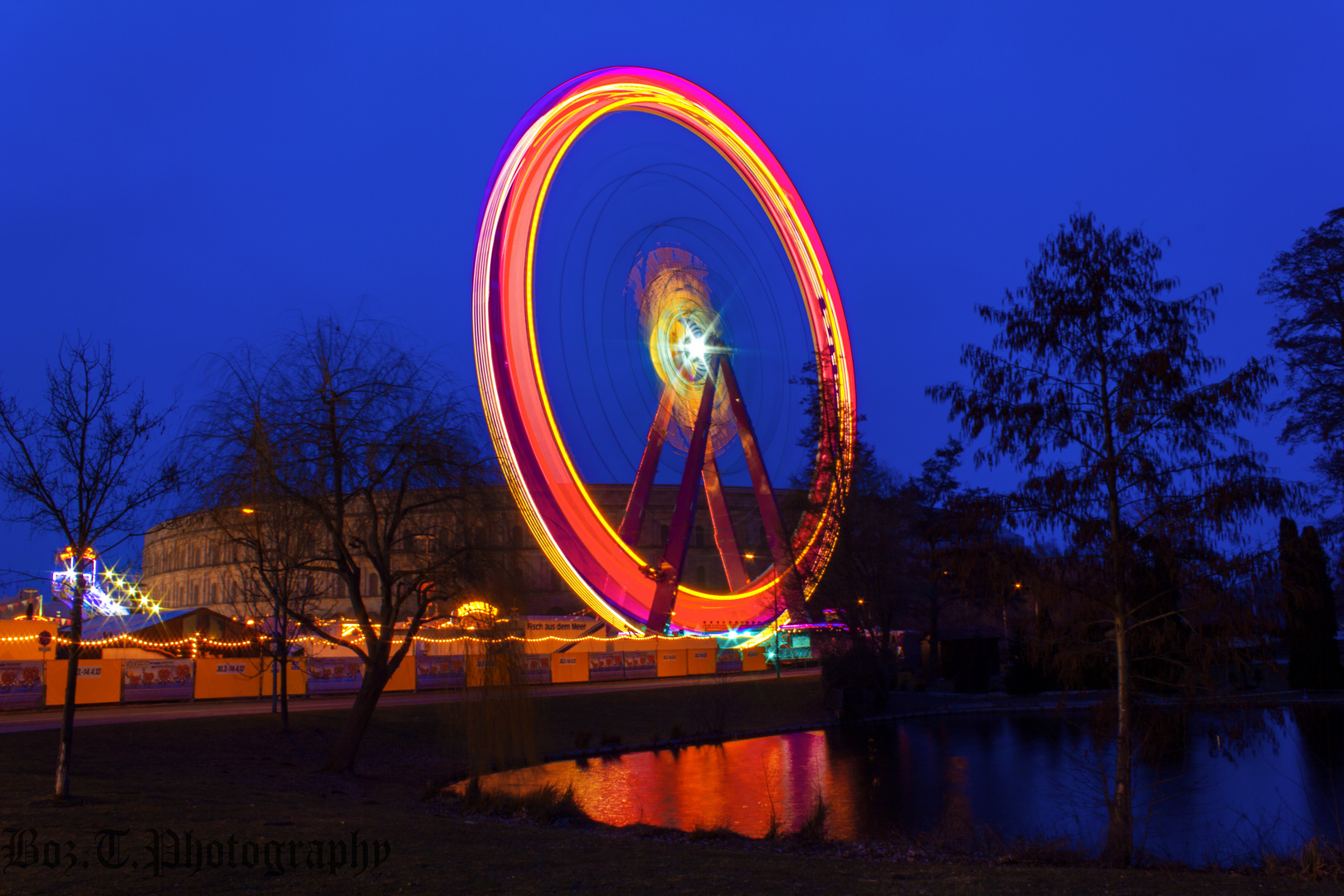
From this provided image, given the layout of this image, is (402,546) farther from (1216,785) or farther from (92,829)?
(1216,785)

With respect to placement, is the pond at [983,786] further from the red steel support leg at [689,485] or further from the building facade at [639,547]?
the building facade at [639,547]

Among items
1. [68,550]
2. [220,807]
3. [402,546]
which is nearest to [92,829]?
[220,807]

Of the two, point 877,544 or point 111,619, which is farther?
point 111,619

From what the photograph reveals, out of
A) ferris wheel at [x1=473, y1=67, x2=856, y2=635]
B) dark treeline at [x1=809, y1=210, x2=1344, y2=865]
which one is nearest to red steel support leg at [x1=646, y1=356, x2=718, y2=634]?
ferris wheel at [x1=473, y1=67, x2=856, y2=635]

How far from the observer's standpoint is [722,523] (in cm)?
3222

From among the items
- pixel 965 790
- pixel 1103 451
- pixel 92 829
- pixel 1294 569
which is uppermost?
pixel 1103 451

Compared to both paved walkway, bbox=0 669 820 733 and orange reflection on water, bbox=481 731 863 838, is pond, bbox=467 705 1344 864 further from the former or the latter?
paved walkway, bbox=0 669 820 733

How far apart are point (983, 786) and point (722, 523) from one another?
53.2ft

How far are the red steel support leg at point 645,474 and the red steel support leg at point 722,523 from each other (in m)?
4.41

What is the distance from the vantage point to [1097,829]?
13.0 metres

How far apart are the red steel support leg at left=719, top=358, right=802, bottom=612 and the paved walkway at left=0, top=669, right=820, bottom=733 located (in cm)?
487

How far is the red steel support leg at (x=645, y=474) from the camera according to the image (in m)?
25.9

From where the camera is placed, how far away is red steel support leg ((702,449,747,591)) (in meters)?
31.7

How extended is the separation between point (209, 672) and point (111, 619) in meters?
13.3
